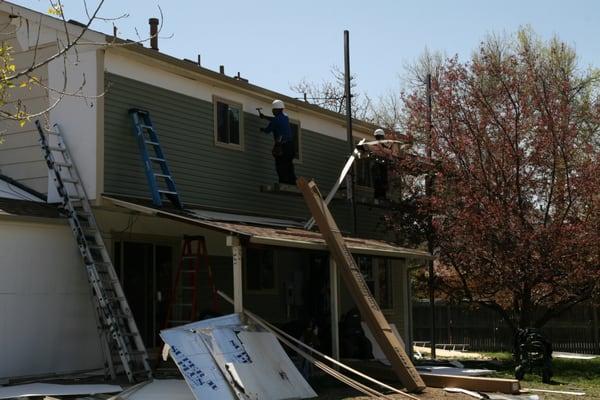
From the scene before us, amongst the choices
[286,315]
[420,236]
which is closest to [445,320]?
[420,236]

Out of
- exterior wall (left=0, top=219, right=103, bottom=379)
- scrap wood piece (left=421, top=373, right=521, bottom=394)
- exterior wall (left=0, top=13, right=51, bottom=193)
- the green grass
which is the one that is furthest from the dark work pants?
scrap wood piece (left=421, top=373, right=521, bottom=394)

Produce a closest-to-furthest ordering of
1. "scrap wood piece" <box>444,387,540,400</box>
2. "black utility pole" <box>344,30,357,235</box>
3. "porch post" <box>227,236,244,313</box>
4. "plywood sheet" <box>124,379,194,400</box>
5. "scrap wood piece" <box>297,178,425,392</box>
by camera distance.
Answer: "plywood sheet" <box>124,379,194,400</box>
"scrap wood piece" <box>444,387,540,400</box>
"porch post" <box>227,236,244,313</box>
"scrap wood piece" <box>297,178,425,392</box>
"black utility pole" <box>344,30,357,235</box>

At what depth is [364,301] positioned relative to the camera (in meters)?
13.3

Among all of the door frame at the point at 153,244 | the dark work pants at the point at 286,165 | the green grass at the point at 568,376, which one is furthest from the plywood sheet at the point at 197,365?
Answer: the dark work pants at the point at 286,165

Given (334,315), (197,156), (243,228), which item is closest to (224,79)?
(197,156)

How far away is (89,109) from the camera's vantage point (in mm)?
14398

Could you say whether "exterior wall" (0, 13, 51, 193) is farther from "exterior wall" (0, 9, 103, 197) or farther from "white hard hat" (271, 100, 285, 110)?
"white hard hat" (271, 100, 285, 110)

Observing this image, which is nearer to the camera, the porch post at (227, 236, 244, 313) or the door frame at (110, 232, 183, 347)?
the porch post at (227, 236, 244, 313)

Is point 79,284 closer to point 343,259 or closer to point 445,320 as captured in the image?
point 343,259

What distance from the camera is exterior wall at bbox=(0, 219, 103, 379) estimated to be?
1288 centimetres

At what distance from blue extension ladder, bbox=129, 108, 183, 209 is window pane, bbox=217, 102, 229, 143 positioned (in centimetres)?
221

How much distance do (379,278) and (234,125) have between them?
7.47 m

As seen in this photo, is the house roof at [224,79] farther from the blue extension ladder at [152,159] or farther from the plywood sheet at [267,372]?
the plywood sheet at [267,372]

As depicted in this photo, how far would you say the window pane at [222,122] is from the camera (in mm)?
17344
